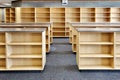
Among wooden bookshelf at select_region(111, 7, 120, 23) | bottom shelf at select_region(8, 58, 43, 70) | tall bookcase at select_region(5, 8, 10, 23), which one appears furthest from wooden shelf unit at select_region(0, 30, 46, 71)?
tall bookcase at select_region(5, 8, 10, 23)

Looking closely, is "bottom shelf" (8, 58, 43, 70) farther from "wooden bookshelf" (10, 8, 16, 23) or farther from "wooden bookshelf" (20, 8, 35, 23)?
"wooden bookshelf" (10, 8, 16, 23)

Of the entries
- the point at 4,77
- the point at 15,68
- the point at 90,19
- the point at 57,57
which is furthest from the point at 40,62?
the point at 90,19

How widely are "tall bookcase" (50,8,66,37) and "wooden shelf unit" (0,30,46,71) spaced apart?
7.17m

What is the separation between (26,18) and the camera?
Answer: 1222 cm

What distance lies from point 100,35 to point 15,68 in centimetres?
216

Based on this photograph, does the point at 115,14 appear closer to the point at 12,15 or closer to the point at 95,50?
the point at 12,15

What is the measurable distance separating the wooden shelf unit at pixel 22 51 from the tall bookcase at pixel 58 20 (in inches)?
282

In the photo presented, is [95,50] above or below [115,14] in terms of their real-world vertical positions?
below

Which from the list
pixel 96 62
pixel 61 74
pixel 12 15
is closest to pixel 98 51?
pixel 96 62

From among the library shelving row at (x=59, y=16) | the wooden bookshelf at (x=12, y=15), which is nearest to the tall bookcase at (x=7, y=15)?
the library shelving row at (x=59, y=16)

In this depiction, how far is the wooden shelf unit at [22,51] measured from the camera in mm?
4711

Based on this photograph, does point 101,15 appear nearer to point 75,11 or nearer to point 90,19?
point 90,19

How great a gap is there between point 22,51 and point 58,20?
7483mm

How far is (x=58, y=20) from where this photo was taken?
12.2 meters
